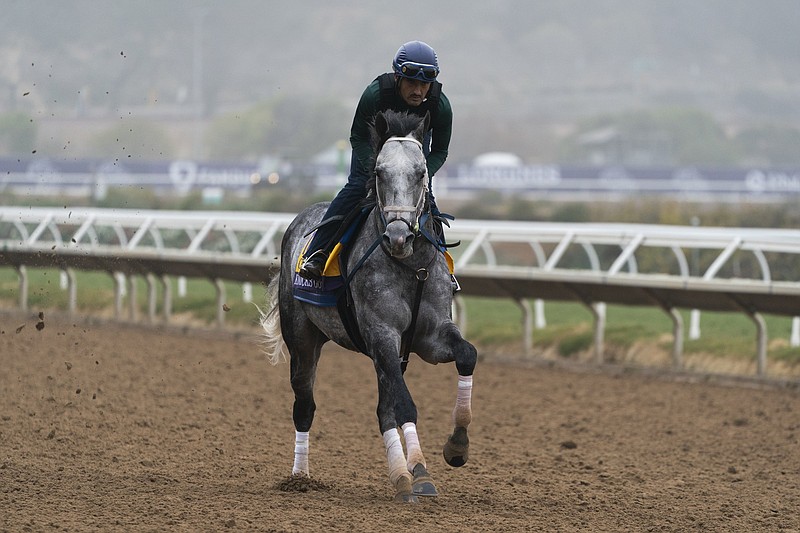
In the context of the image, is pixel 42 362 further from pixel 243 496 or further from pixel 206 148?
pixel 206 148

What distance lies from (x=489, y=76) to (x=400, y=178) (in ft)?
327

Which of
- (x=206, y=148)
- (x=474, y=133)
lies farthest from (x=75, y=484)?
(x=474, y=133)

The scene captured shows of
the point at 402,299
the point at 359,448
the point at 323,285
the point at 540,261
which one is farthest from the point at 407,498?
the point at 540,261

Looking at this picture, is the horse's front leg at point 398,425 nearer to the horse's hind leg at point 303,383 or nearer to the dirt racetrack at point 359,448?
the dirt racetrack at point 359,448

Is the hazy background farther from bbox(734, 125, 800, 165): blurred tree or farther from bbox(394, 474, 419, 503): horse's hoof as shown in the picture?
bbox(394, 474, 419, 503): horse's hoof

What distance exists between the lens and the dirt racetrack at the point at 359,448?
5281 mm

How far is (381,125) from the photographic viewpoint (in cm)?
562

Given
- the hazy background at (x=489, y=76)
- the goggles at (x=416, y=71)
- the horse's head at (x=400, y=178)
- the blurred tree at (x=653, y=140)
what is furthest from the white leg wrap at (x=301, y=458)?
the blurred tree at (x=653, y=140)

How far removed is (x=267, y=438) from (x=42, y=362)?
3.57 metres

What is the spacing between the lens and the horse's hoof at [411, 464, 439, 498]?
5.33 m

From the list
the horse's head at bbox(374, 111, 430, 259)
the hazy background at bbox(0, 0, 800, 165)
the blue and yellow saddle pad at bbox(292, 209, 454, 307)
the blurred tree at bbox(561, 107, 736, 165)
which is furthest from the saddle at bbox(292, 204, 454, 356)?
the blurred tree at bbox(561, 107, 736, 165)

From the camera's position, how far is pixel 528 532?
4.91 meters

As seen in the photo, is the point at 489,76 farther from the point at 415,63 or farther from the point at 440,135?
the point at 415,63

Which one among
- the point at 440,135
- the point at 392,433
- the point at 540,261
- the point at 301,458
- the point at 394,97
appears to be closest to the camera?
the point at 392,433
